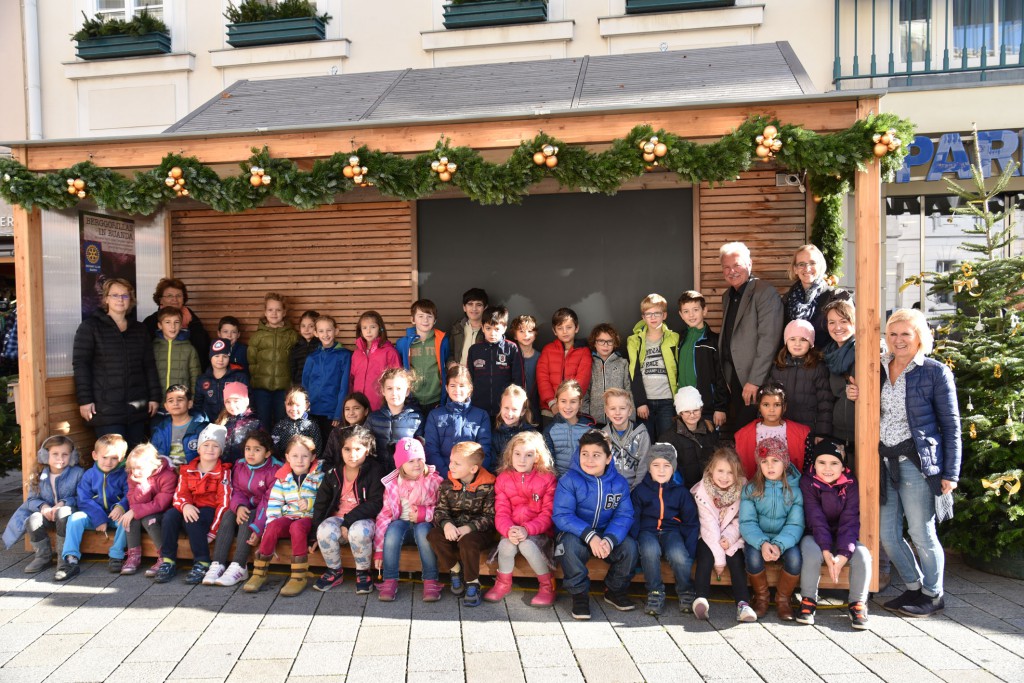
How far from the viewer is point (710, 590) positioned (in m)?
5.17

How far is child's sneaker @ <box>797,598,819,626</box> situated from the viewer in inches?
183

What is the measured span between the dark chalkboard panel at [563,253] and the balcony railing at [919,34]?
414cm

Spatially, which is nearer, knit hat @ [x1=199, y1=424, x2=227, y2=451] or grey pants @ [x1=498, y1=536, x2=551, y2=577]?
grey pants @ [x1=498, y1=536, x2=551, y2=577]

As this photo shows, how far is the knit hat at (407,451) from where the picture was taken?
5.38m

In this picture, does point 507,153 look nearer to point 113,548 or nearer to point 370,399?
point 370,399

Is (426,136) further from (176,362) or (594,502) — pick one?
(176,362)

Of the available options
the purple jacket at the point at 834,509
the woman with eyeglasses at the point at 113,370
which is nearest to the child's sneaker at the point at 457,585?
the purple jacket at the point at 834,509

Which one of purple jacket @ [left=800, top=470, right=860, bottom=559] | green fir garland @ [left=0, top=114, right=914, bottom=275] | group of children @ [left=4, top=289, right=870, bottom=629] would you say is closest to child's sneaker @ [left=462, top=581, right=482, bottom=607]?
group of children @ [left=4, top=289, right=870, bottom=629]

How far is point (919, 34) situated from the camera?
31.4 ft

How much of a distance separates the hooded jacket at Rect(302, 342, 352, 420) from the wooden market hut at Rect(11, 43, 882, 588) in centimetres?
105

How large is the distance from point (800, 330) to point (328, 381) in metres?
3.87

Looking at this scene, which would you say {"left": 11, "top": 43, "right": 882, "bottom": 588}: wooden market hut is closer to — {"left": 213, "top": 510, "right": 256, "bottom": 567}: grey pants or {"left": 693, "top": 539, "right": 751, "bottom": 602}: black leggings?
{"left": 693, "top": 539, "right": 751, "bottom": 602}: black leggings

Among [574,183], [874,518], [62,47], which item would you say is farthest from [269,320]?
[62,47]

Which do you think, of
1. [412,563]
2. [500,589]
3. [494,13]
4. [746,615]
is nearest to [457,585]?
[500,589]
